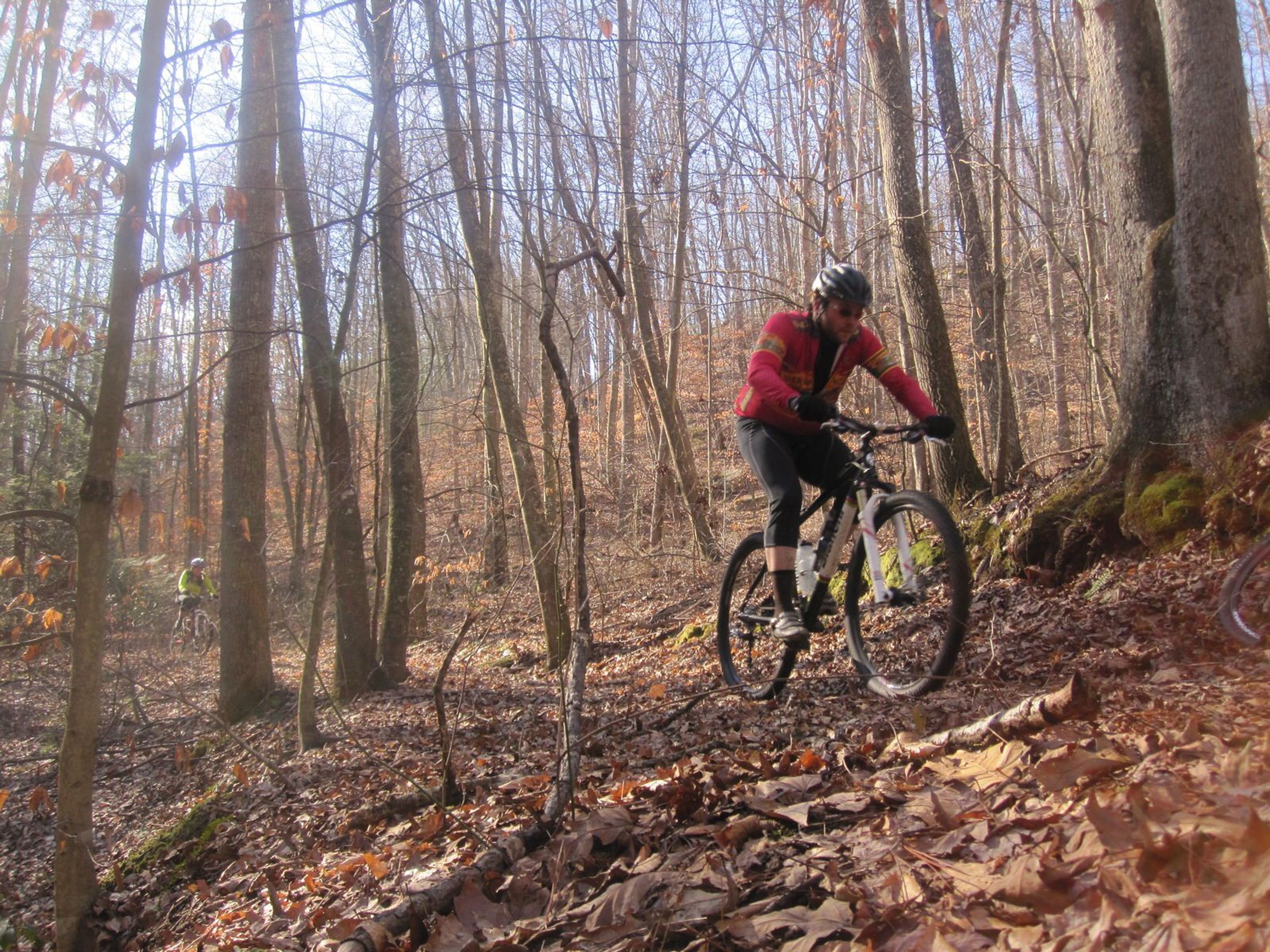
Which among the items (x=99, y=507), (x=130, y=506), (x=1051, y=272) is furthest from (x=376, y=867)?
(x=1051, y=272)

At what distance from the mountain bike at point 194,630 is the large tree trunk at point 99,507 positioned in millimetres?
14244

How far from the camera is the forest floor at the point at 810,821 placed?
1798 mm

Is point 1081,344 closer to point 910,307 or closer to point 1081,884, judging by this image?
point 910,307

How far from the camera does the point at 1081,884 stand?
1.76 m

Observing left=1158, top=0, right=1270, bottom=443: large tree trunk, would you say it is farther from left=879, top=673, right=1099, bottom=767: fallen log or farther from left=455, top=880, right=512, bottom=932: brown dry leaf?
left=455, top=880, right=512, bottom=932: brown dry leaf

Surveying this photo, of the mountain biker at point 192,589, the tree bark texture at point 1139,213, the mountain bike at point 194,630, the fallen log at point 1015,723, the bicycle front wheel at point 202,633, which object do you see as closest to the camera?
the fallen log at point 1015,723

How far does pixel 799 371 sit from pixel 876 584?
4.28ft

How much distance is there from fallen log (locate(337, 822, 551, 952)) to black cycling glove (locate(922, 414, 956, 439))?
2.58m

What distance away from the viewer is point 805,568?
477cm

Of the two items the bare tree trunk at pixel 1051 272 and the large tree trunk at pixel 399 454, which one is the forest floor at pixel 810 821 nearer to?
the large tree trunk at pixel 399 454

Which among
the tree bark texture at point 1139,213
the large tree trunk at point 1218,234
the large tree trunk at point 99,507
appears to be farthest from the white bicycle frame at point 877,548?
the large tree trunk at point 99,507

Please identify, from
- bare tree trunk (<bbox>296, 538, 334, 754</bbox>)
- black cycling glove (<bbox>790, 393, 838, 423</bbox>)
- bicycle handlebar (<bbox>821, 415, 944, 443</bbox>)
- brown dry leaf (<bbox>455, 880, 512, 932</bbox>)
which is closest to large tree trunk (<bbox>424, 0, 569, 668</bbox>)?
bare tree trunk (<bbox>296, 538, 334, 754</bbox>)

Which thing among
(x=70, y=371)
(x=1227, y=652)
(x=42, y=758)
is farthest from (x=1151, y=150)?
(x=70, y=371)

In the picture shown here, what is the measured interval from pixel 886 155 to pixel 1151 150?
9.58ft
